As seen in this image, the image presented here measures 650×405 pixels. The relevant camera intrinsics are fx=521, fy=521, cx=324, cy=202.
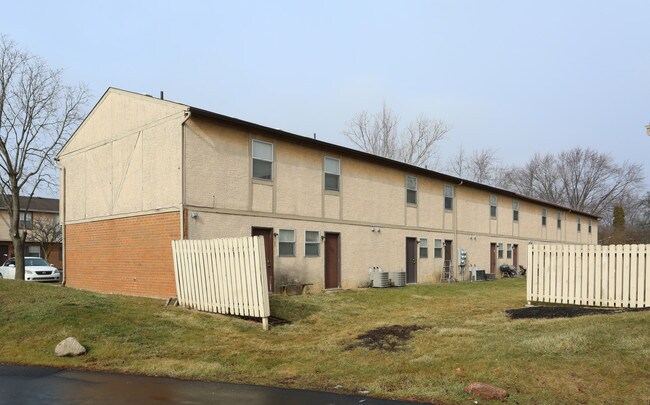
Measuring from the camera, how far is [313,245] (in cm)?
1817

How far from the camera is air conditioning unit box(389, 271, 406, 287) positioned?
2158 centimetres

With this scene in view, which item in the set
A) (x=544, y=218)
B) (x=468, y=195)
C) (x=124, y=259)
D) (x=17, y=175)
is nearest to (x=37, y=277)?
(x=17, y=175)

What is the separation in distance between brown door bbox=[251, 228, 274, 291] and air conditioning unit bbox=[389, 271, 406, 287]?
22.8 ft

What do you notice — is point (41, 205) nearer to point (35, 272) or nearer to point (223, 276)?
point (35, 272)

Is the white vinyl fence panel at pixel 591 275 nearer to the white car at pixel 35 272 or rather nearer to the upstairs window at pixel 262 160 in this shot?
the upstairs window at pixel 262 160

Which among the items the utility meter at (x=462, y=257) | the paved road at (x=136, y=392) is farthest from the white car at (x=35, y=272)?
the utility meter at (x=462, y=257)

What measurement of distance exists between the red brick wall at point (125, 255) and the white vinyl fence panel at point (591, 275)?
9605 mm

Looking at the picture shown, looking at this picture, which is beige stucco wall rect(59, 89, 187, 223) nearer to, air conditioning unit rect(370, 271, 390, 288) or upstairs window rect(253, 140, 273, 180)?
upstairs window rect(253, 140, 273, 180)

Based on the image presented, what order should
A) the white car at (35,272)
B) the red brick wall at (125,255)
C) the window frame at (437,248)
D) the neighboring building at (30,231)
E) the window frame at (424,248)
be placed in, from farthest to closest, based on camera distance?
the neighboring building at (30,231) < the white car at (35,272) < the window frame at (437,248) < the window frame at (424,248) < the red brick wall at (125,255)

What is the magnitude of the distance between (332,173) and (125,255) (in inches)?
302

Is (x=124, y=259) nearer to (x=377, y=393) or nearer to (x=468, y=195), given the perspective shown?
(x=377, y=393)

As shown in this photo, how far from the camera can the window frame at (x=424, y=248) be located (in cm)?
2422

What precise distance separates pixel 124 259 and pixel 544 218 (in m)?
30.3

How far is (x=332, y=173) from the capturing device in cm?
1930
